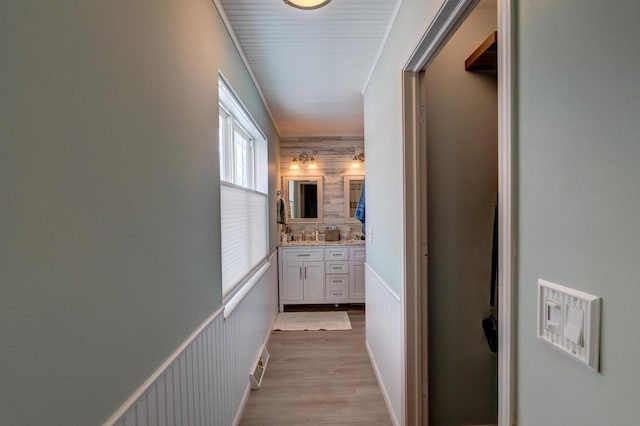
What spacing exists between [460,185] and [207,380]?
1692mm

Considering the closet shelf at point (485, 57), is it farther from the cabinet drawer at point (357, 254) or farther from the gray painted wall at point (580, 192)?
the cabinet drawer at point (357, 254)

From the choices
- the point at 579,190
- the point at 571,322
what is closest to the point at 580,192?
the point at 579,190

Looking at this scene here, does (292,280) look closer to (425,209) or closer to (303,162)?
(303,162)

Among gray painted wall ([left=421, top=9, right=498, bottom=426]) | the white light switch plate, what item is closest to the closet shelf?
gray painted wall ([left=421, top=9, right=498, bottom=426])

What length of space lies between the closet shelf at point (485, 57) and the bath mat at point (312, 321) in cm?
287

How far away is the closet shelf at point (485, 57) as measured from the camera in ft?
4.87

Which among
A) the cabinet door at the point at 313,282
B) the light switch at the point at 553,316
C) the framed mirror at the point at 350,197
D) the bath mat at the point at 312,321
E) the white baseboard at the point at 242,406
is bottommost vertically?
the bath mat at the point at 312,321

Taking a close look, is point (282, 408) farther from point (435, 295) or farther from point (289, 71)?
point (289, 71)

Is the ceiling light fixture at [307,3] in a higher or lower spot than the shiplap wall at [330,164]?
higher

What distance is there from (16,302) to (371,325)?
253 centimetres

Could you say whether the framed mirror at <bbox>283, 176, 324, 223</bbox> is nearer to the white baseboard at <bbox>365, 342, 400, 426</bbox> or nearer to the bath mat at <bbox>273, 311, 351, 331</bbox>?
the bath mat at <bbox>273, 311, 351, 331</bbox>

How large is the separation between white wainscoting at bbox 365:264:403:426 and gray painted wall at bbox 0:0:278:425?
1.21 m

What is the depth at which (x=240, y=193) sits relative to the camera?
2.33 meters

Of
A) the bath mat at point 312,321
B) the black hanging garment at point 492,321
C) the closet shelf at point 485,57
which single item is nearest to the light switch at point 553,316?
the black hanging garment at point 492,321
